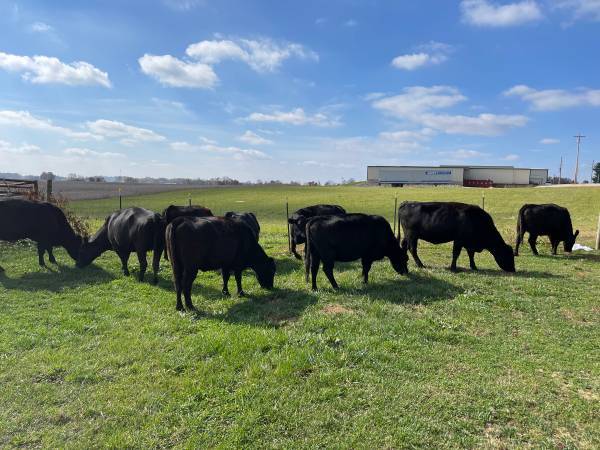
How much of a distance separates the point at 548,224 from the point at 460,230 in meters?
4.60

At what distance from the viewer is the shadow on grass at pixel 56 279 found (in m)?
9.09

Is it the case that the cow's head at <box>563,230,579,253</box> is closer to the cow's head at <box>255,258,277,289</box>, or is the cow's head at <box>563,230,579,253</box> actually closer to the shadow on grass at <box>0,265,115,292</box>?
the cow's head at <box>255,258,277,289</box>

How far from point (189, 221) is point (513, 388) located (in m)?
5.57

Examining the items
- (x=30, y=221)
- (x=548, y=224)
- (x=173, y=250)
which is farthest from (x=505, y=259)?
(x=30, y=221)

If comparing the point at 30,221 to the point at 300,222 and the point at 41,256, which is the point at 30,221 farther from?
the point at 300,222

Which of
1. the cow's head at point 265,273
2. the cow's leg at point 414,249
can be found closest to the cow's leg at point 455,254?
the cow's leg at point 414,249

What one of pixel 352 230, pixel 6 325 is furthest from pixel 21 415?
pixel 352 230

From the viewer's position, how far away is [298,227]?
1218cm

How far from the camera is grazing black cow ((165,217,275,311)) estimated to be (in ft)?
24.4

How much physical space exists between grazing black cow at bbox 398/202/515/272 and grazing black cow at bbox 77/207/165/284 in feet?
21.3

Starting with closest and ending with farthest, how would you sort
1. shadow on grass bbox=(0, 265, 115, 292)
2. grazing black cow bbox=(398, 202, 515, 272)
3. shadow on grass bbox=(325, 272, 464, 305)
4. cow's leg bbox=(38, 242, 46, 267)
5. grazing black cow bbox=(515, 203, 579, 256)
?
shadow on grass bbox=(325, 272, 464, 305) < shadow on grass bbox=(0, 265, 115, 292) < grazing black cow bbox=(398, 202, 515, 272) < cow's leg bbox=(38, 242, 46, 267) < grazing black cow bbox=(515, 203, 579, 256)

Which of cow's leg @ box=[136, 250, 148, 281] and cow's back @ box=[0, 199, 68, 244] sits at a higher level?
cow's back @ box=[0, 199, 68, 244]

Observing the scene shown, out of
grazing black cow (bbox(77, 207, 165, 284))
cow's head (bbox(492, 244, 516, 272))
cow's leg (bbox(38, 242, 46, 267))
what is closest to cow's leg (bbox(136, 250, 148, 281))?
grazing black cow (bbox(77, 207, 165, 284))

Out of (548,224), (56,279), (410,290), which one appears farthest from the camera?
(548,224)
